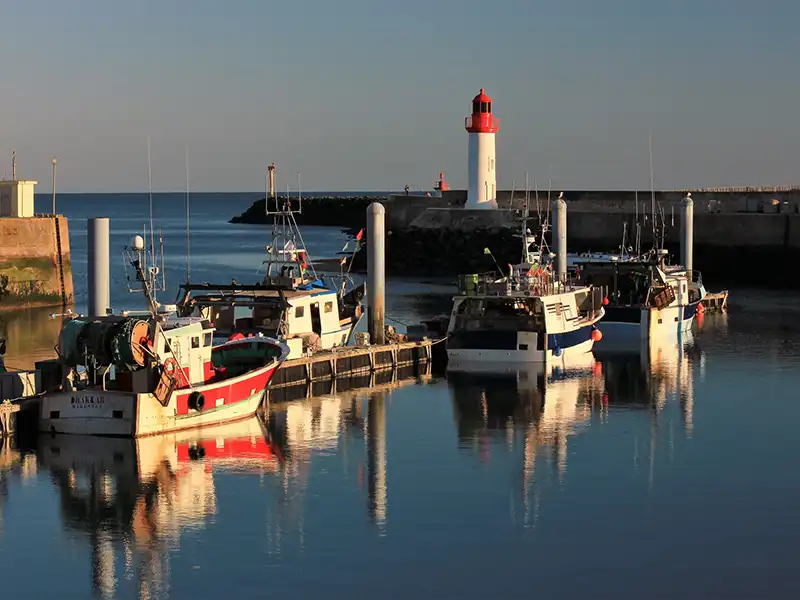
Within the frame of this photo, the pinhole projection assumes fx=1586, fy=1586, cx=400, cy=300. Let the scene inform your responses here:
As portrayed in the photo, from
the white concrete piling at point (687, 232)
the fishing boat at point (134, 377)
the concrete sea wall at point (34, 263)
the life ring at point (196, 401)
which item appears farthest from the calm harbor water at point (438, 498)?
the concrete sea wall at point (34, 263)

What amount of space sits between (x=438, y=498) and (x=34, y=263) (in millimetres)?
30027

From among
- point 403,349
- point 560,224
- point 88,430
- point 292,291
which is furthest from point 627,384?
point 88,430

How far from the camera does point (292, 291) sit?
34312 mm

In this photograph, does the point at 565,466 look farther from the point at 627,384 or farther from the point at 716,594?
the point at 627,384

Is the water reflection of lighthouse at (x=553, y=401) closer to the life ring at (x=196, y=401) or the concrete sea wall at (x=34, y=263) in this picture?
the life ring at (x=196, y=401)

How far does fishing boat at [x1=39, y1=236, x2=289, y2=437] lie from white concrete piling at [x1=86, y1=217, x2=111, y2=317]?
1.23 m

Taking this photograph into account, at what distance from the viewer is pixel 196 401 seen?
88.5ft

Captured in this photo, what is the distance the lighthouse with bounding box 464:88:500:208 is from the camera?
65.6 meters

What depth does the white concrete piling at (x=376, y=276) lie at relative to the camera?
35.6m

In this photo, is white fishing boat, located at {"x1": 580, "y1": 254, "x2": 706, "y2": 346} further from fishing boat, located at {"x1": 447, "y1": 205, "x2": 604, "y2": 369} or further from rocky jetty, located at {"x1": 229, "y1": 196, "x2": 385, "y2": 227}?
rocky jetty, located at {"x1": 229, "y1": 196, "x2": 385, "y2": 227}

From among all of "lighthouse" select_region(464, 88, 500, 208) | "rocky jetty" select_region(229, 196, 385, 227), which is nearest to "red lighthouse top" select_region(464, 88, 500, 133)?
"lighthouse" select_region(464, 88, 500, 208)

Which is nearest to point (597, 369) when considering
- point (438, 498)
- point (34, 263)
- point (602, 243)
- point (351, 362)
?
point (351, 362)

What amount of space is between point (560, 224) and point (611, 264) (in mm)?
2275

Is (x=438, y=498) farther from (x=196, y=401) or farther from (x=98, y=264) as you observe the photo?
(x=98, y=264)
